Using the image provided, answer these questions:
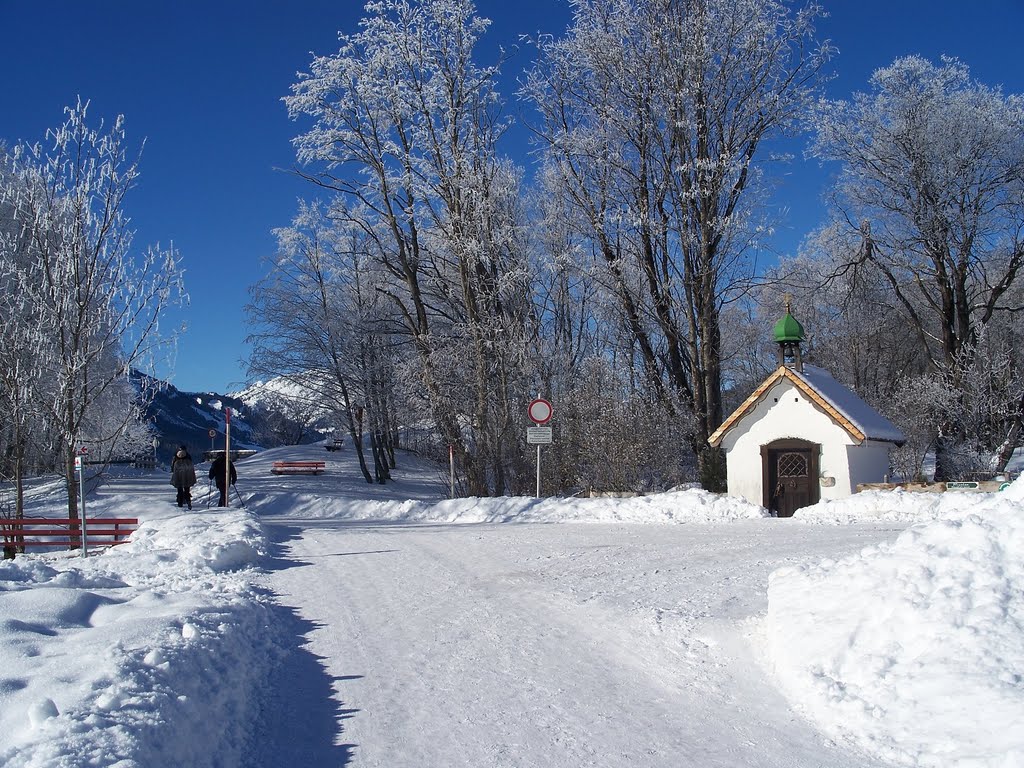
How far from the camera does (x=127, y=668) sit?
17.8 feet

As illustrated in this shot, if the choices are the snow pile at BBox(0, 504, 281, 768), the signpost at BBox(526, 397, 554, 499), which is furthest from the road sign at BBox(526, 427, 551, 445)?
the snow pile at BBox(0, 504, 281, 768)

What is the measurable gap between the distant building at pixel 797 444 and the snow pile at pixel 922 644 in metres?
14.8

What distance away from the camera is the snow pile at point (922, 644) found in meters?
4.82

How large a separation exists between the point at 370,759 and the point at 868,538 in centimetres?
1074

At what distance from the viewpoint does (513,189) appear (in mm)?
34656

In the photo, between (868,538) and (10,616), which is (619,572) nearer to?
(868,538)

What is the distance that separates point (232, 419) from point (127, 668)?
22.2m

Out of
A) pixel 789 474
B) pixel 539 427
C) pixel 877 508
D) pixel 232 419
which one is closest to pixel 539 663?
pixel 877 508

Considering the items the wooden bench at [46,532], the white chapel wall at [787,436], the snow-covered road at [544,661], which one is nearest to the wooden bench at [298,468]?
the wooden bench at [46,532]

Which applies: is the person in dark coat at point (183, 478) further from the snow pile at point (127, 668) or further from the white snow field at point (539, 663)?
the snow pile at point (127, 668)

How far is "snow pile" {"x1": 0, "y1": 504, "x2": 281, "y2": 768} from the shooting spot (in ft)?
14.3

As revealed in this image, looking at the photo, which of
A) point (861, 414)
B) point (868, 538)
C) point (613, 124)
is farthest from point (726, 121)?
point (868, 538)

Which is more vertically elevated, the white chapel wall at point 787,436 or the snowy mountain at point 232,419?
the snowy mountain at point 232,419

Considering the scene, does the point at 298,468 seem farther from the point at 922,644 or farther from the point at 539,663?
the point at 922,644
